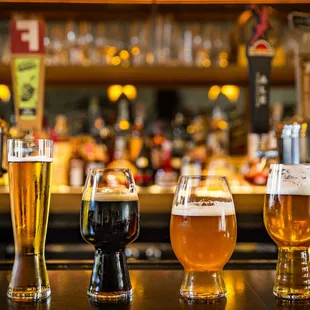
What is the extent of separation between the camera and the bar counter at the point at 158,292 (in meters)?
0.86

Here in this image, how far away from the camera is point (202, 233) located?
35.8 inches

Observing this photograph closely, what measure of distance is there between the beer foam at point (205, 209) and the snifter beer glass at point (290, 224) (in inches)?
3.0

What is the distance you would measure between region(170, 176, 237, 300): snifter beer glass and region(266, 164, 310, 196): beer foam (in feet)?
0.24

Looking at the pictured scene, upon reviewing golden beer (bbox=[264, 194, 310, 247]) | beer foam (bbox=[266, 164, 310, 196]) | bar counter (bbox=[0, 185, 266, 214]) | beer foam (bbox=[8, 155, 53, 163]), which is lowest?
bar counter (bbox=[0, 185, 266, 214])

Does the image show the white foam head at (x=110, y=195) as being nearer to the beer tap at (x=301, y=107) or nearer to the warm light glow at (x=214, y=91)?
the beer tap at (x=301, y=107)

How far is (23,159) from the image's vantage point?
93 cm

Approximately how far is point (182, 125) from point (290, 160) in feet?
7.03

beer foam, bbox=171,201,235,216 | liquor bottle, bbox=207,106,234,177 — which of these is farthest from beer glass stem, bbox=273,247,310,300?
liquor bottle, bbox=207,106,234,177

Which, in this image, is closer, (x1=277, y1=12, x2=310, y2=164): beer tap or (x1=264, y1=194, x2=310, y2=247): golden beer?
(x1=264, y1=194, x2=310, y2=247): golden beer

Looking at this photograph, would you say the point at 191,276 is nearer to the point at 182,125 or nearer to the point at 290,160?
the point at 290,160

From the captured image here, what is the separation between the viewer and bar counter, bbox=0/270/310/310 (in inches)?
33.8

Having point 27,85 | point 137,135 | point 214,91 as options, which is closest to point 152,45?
point 214,91

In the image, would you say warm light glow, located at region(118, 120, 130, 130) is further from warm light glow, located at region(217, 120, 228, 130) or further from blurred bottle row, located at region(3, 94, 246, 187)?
warm light glow, located at region(217, 120, 228, 130)

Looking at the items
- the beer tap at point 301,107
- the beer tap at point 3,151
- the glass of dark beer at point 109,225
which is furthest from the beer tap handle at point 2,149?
the beer tap at point 301,107
